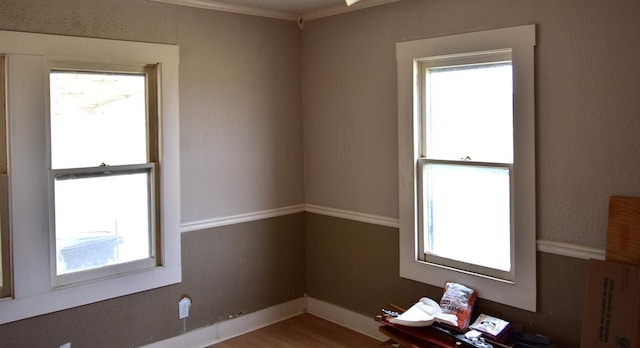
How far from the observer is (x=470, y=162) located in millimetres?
3299

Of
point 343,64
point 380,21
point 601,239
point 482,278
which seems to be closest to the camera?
point 601,239

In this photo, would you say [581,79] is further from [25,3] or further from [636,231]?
[25,3]

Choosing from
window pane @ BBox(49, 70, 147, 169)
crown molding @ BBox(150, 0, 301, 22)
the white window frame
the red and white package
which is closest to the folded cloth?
the red and white package

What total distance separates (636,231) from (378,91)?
1830 mm

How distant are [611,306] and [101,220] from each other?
2.81 meters

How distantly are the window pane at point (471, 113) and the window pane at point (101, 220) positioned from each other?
1898mm

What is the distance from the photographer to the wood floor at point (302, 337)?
3852mm

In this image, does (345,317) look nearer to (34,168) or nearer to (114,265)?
(114,265)

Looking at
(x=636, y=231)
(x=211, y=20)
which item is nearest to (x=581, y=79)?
(x=636, y=231)

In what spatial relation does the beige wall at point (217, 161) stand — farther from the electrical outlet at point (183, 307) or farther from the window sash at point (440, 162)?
the window sash at point (440, 162)

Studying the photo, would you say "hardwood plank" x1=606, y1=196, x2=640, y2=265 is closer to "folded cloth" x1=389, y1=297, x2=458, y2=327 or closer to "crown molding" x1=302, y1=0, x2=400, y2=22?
"folded cloth" x1=389, y1=297, x2=458, y2=327

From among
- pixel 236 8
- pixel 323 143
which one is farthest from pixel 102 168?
pixel 323 143

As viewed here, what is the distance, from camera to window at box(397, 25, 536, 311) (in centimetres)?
303

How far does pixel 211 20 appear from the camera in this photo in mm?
3777
